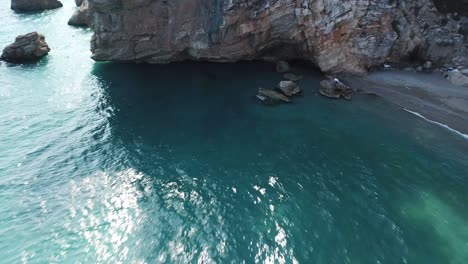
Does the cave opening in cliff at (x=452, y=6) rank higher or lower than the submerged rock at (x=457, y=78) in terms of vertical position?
higher

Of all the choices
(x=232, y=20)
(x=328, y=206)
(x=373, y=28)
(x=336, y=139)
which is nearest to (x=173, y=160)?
(x=328, y=206)

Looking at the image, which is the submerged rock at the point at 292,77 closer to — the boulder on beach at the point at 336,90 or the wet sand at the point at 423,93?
the boulder on beach at the point at 336,90

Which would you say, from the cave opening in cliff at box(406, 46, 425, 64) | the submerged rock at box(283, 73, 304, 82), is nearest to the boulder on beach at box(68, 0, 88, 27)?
the submerged rock at box(283, 73, 304, 82)

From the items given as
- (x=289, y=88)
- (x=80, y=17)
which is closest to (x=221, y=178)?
(x=289, y=88)

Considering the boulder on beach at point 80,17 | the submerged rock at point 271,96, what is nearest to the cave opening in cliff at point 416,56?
the submerged rock at point 271,96

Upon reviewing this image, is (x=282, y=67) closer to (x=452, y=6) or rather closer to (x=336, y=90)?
(x=336, y=90)

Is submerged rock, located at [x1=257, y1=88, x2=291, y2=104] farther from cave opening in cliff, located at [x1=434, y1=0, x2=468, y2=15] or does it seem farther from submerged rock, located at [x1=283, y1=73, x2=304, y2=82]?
cave opening in cliff, located at [x1=434, y1=0, x2=468, y2=15]
